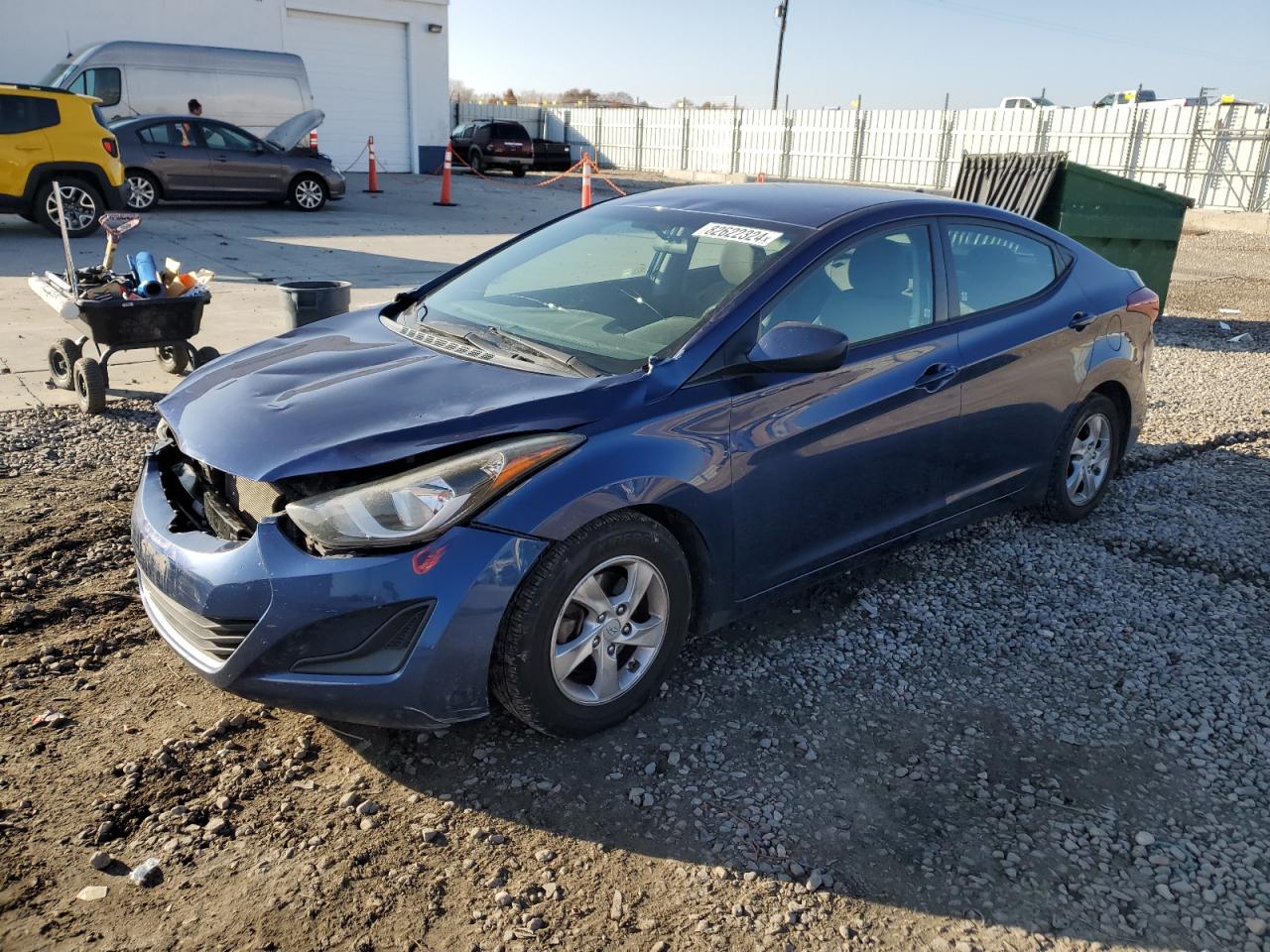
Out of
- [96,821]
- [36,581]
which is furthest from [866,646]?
[36,581]

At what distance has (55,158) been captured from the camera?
12.1 metres

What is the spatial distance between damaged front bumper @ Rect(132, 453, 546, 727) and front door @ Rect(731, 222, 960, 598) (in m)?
0.96

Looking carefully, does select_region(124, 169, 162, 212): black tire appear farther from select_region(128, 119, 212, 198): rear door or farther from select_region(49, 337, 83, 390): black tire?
select_region(49, 337, 83, 390): black tire

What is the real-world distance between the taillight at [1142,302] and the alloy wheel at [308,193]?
49.9 feet

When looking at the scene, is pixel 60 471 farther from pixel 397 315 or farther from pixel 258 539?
pixel 258 539

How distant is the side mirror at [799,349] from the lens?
3.21 metres

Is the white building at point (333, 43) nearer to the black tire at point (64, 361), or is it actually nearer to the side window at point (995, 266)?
the black tire at point (64, 361)

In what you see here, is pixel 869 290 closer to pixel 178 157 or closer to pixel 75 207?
pixel 75 207

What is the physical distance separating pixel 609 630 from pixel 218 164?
15.8m

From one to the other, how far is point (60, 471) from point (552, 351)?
328 centimetres

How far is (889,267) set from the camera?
12.8ft

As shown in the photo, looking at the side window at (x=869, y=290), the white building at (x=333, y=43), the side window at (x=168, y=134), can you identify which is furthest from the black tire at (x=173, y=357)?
the white building at (x=333, y=43)

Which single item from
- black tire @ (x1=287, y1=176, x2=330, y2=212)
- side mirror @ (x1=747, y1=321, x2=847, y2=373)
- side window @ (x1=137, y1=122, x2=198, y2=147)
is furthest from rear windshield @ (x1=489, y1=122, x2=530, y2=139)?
side mirror @ (x1=747, y1=321, x2=847, y2=373)

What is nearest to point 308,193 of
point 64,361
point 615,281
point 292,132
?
point 292,132
